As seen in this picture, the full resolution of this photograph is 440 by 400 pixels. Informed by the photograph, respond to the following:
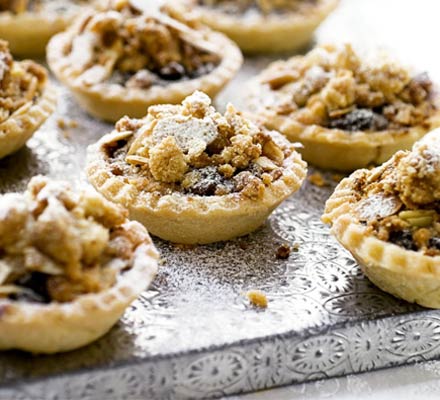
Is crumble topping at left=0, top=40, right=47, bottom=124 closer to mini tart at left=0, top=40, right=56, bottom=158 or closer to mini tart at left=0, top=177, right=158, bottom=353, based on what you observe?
mini tart at left=0, top=40, right=56, bottom=158

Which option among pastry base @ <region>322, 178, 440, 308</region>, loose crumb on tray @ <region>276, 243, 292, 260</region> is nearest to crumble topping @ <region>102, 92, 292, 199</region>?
loose crumb on tray @ <region>276, 243, 292, 260</region>

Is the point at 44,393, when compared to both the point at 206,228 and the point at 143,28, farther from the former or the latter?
the point at 143,28

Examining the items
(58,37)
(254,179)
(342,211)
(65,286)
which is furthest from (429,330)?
(58,37)

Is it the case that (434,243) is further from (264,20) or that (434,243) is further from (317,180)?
(264,20)

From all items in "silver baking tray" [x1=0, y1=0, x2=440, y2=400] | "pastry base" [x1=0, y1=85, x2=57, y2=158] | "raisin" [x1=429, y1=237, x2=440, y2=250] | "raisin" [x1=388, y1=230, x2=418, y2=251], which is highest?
"raisin" [x1=429, y1=237, x2=440, y2=250]

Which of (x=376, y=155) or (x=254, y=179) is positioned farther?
(x=376, y=155)

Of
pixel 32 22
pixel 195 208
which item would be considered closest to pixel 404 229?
pixel 195 208
